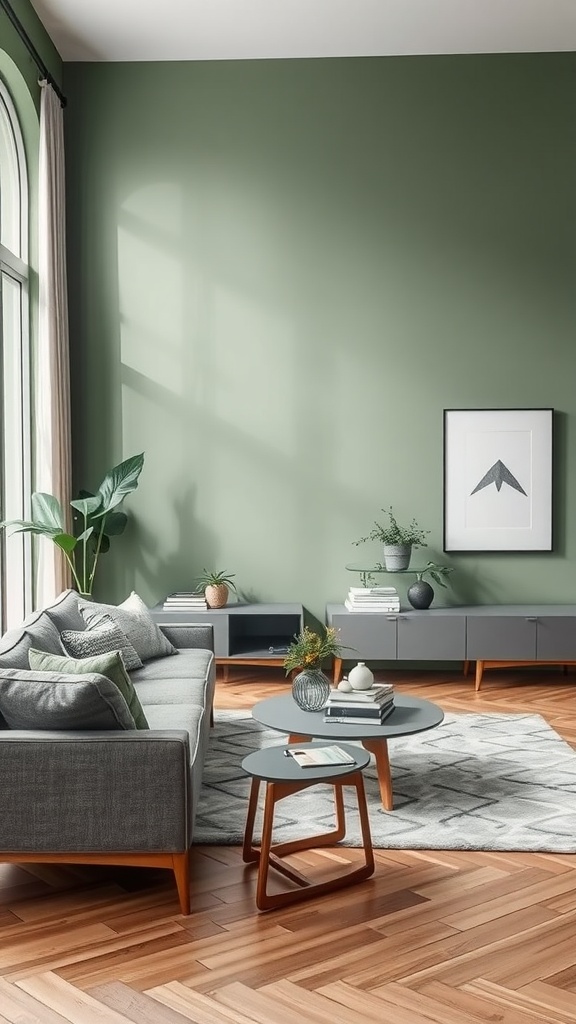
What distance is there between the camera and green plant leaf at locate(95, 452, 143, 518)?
617 centimetres

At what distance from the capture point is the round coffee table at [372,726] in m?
3.72

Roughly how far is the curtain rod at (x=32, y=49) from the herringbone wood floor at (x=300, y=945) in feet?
14.3

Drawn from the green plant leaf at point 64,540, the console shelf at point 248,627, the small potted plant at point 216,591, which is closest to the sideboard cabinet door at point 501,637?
the console shelf at point 248,627

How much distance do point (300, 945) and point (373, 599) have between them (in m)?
3.65

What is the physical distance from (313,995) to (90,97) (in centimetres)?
595

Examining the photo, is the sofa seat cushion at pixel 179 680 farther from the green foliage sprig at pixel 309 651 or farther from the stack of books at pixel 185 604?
the stack of books at pixel 185 604

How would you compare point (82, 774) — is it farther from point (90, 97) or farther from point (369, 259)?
point (90, 97)

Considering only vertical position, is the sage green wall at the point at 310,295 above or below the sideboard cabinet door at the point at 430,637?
above

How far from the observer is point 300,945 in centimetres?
271

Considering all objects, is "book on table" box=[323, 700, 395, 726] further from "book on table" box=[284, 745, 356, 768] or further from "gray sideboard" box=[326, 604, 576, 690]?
"gray sideboard" box=[326, 604, 576, 690]

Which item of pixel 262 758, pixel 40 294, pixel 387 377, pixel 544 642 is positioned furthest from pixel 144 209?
pixel 262 758

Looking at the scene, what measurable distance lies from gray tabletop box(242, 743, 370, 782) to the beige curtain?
10.3 ft

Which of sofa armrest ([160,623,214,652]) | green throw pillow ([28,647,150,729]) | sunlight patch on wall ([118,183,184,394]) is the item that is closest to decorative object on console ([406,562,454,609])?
sofa armrest ([160,623,214,652])

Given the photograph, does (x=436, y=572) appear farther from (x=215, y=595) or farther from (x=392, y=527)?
(x=215, y=595)
